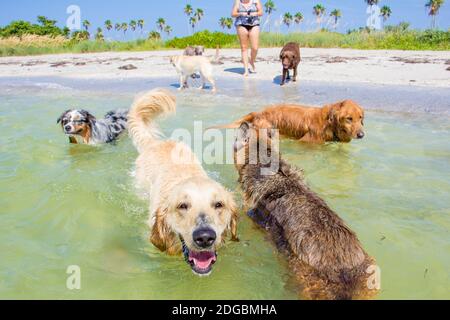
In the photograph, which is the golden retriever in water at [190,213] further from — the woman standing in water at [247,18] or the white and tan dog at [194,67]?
the woman standing in water at [247,18]

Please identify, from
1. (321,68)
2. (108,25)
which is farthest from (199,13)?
(321,68)

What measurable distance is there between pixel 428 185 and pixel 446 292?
225 centimetres

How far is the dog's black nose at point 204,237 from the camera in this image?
304cm

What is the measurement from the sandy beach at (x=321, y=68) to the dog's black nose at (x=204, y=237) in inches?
390

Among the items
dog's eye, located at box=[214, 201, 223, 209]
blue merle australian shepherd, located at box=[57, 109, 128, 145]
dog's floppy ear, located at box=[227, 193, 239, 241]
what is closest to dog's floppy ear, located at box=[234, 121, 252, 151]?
dog's floppy ear, located at box=[227, 193, 239, 241]

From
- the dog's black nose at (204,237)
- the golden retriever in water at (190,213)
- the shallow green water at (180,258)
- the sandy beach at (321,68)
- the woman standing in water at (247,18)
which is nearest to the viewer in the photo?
the dog's black nose at (204,237)

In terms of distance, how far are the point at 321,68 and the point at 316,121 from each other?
28.4ft

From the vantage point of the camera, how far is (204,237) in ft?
9.96

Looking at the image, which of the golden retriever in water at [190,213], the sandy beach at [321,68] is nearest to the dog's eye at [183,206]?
the golden retriever in water at [190,213]

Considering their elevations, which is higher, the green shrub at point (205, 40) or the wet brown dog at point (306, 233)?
the green shrub at point (205, 40)

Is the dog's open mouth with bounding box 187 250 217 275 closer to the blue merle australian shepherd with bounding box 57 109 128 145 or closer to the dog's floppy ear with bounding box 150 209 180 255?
the dog's floppy ear with bounding box 150 209 180 255

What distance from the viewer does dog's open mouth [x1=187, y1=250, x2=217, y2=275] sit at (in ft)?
10.6
